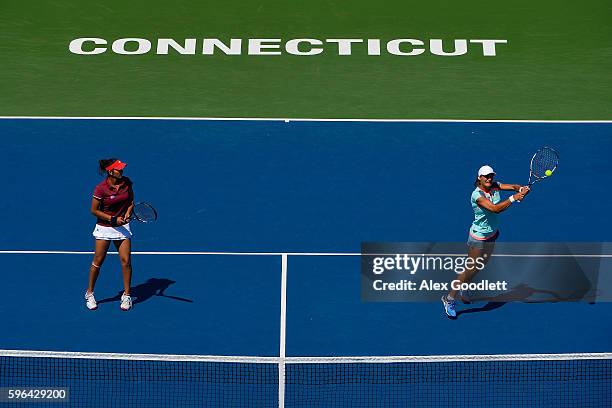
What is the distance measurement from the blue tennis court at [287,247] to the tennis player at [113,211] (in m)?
0.92

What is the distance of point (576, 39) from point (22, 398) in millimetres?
16060

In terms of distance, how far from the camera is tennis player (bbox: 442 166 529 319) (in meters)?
14.8

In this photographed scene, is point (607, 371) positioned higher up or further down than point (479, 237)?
further down

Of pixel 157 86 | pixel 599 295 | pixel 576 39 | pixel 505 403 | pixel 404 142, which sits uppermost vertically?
pixel 576 39

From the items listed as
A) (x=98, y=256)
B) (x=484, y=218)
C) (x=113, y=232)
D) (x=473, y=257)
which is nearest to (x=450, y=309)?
(x=473, y=257)

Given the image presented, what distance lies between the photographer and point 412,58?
23.9m

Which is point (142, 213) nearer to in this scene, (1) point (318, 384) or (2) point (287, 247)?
(2) point (287, 247)

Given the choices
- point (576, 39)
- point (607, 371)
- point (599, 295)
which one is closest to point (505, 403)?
point (607, 371)

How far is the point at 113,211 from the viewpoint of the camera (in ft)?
48.9

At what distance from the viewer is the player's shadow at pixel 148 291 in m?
15.8

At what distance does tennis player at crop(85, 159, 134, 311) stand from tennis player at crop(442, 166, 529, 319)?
4458mm

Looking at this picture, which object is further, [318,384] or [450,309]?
[450,309]

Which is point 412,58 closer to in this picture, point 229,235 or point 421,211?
point 421,211

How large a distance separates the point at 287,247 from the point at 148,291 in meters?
2.53
